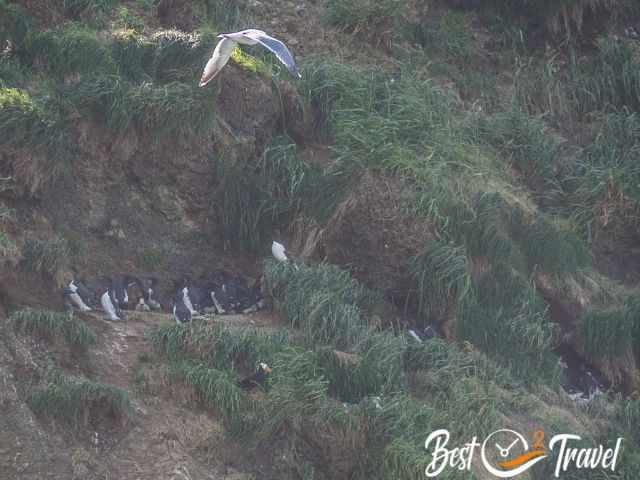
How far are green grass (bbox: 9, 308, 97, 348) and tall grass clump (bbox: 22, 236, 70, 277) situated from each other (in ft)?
2.63

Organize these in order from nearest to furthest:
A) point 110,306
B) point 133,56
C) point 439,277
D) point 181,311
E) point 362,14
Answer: point 110,306 → point 181,311 → point 439,277 → point 133,56 → point 362,14

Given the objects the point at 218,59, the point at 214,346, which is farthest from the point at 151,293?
the point at 218,59

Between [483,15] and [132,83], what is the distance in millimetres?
5319

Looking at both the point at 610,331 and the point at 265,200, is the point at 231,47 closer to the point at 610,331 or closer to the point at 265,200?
the point at 265,200

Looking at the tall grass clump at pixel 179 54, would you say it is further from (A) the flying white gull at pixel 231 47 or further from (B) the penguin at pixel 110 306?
(B) the penguin at pixel 110 306

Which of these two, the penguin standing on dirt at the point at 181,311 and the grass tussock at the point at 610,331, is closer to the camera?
the penguin standing on dirt at the point at 181,311

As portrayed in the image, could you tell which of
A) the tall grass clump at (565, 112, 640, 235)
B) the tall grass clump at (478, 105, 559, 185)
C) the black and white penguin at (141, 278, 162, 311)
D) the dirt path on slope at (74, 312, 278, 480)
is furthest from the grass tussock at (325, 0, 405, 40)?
the dirt path on slope at (74, 312, 278, 480)

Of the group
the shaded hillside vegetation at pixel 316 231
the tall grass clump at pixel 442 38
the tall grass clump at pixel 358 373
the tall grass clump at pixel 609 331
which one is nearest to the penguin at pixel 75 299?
the shaded hillside vegetation at pixel 316 231

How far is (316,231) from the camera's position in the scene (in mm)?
13930

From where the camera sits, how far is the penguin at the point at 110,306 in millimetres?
12422

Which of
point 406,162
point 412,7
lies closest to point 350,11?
point 412,7

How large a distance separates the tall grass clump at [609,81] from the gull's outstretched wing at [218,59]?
5.20m

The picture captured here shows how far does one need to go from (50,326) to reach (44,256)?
107 cm

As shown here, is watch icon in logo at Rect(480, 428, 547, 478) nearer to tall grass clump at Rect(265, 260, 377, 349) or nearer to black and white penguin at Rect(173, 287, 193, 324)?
tall grass clump at Rect(265, 260, 377, 349)
